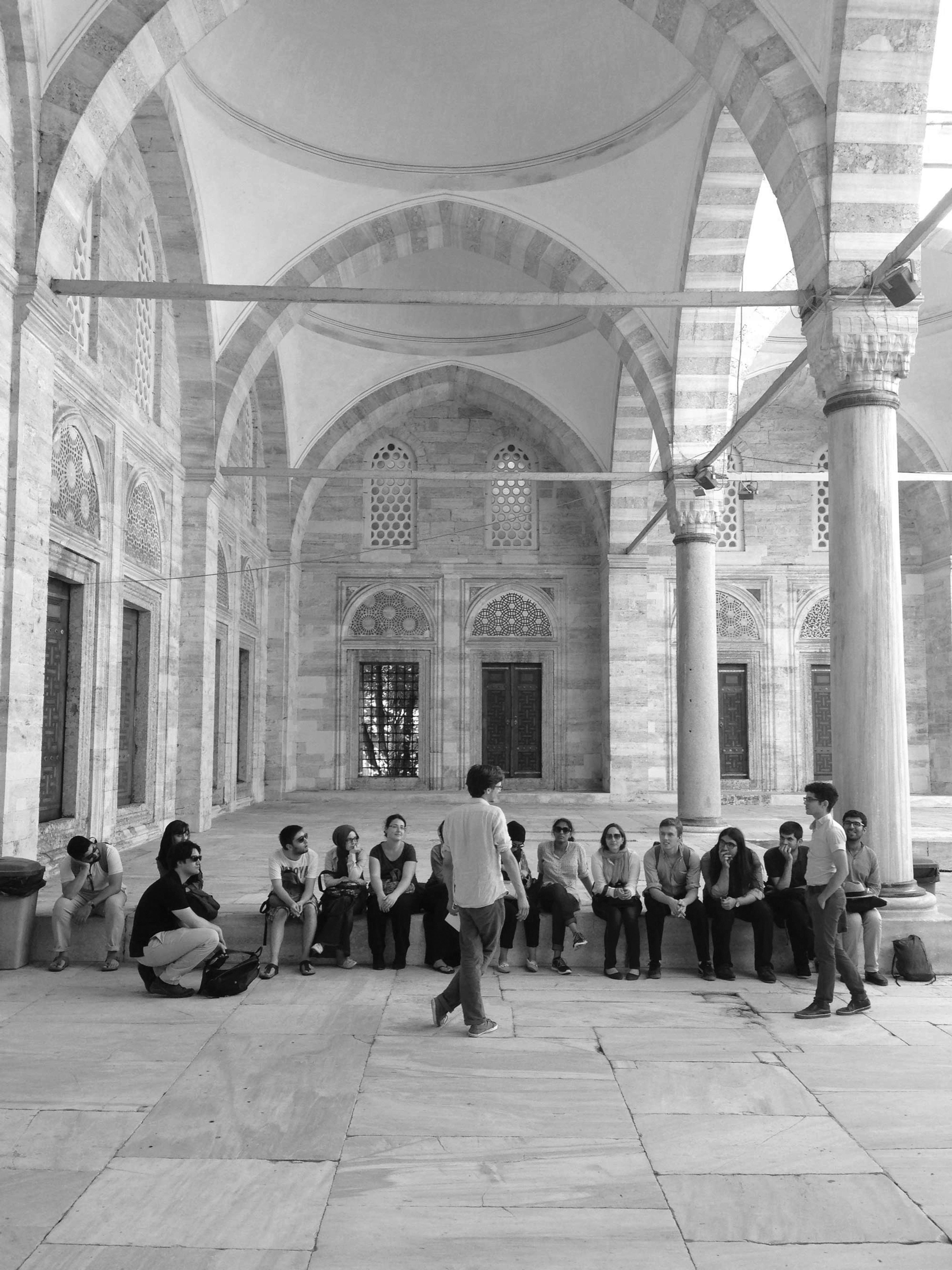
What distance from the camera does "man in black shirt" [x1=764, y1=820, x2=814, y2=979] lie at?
5555 mm

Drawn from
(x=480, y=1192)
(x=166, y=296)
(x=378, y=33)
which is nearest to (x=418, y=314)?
(x=378, y=33)

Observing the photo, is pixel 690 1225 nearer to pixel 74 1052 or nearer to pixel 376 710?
pixel 74 1052

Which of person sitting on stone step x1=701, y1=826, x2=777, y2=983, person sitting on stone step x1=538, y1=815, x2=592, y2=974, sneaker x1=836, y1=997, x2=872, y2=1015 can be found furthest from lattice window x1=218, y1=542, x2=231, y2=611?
sneaker x1=836, y1=997, x2=872, y2=1015

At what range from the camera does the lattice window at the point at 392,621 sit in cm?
1642

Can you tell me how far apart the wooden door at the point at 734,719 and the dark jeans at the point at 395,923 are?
11.3 m

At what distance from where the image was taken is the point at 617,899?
5.65m

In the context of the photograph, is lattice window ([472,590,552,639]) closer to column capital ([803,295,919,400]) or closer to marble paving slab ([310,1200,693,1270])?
column capital ([803,295,919,400])

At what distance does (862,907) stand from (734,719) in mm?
11367

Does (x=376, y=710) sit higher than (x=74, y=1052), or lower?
higher

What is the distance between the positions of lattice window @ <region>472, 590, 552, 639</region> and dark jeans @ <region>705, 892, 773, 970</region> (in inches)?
432

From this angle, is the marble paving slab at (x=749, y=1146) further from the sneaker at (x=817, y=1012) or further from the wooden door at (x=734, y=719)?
the wooden door at (x=734, y=719)

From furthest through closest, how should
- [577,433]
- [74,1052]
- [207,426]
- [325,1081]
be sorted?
[577,433], [207,426], [74,1052], [325,1081]

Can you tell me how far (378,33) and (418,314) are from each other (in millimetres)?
5036

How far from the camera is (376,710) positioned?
53.9 feet
